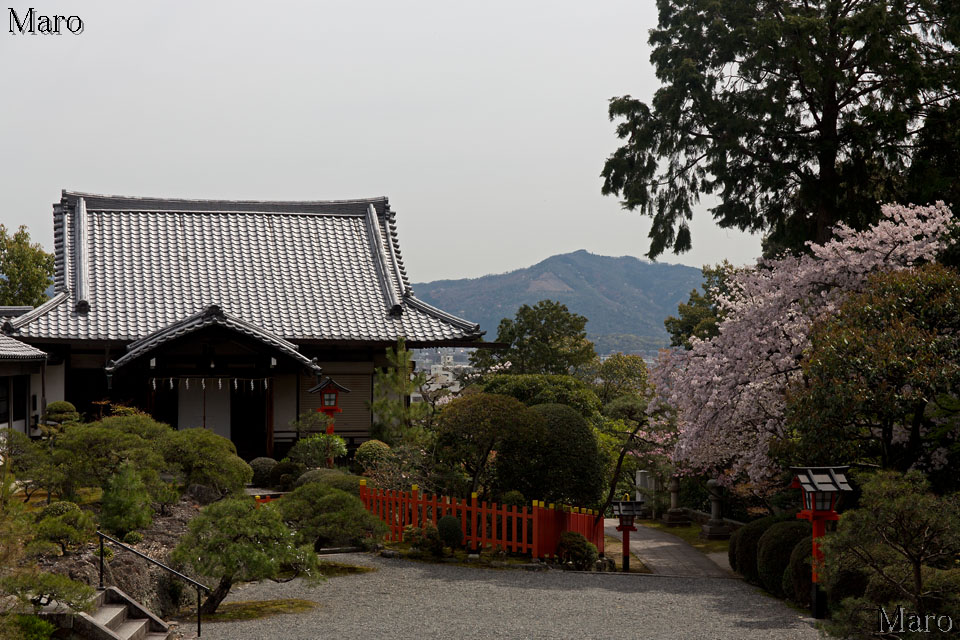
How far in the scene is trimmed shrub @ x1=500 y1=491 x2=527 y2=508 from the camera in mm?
16594

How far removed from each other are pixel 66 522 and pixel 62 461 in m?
3.25

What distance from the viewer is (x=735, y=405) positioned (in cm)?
1645

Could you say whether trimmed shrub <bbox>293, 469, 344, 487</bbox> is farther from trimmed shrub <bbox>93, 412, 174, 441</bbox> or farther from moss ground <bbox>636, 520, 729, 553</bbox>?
moss ground <bbox>636, 520, 729, 553</bbox>

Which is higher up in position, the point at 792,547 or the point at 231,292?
the point at 231,292

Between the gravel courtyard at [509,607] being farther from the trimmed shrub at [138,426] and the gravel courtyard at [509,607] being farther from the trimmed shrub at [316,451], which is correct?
the trimmed shrub at [316,451]

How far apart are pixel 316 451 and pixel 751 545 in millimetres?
10426

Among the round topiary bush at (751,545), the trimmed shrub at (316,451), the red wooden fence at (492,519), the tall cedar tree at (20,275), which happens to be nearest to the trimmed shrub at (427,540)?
the red wooden fence at (492,519)

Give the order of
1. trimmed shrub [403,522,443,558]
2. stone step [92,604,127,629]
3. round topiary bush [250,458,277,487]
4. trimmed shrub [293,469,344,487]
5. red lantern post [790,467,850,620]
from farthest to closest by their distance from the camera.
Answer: round topiary bush [250,458,277,487]
trimmed shrub [293,469,344,487]
trimmed shrub [403,522,443,558]
red lantern post [790,467,850,620]
stone step [92,604,127,629]

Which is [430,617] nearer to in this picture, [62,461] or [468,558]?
[468,558]

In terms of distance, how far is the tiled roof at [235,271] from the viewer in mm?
25547

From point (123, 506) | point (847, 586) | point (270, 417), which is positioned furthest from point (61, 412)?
point (847, 586)

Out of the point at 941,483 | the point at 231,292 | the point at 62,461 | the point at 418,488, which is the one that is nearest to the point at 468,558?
the point at 418,488

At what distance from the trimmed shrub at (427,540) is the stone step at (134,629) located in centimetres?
665

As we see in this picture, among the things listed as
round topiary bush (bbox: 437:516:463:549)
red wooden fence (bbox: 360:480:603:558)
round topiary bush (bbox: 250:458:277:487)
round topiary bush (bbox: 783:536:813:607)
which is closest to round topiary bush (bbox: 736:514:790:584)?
Result: round topiary bush (bbox: 783:536:813:607)
